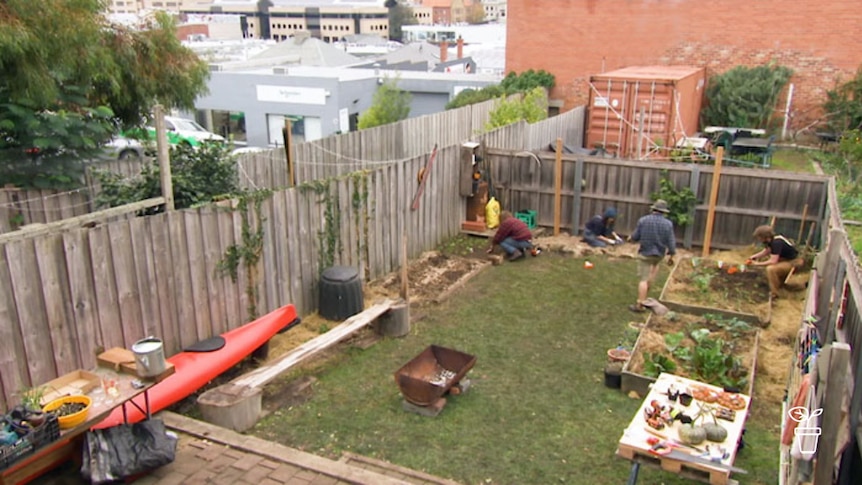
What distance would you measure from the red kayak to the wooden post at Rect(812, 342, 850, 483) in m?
5.26

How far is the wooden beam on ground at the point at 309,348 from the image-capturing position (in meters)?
6.89

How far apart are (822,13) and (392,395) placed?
70.3 feet

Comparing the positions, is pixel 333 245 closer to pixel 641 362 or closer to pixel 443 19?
pixel 641 362

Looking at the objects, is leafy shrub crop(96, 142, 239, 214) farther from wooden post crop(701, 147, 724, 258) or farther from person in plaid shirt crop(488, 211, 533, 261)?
wooden post crop(701, 147, 724, 258)

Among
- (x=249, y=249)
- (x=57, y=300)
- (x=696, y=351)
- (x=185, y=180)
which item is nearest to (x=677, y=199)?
(x=696, y=351)

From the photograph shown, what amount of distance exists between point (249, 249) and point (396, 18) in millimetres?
126093

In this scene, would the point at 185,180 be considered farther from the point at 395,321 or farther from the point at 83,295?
the point at 395,321

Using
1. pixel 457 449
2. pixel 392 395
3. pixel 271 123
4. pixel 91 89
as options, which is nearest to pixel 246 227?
pixel 392 395

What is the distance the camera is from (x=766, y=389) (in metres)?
7.53

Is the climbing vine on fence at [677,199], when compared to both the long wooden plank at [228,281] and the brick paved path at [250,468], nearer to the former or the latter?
the long wooden plank at [228,281]

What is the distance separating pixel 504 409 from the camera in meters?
7.12

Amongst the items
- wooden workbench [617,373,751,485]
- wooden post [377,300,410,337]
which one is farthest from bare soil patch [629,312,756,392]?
wooden post [377,300,410,337]

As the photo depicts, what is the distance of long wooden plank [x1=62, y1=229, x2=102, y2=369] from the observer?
636cm

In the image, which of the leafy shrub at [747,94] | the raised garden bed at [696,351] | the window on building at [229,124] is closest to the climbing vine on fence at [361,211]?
the raised garden bed at [696,351]
